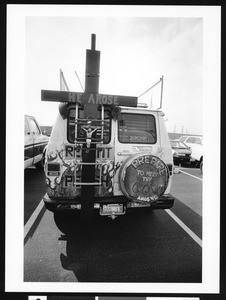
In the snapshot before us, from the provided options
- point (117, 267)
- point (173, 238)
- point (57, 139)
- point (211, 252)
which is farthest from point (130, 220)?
point (57, 139)

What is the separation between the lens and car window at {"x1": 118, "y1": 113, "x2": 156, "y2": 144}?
2.54 m

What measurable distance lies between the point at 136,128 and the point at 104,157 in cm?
60

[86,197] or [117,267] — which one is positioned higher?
[86,197]

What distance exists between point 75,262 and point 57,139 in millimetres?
1397

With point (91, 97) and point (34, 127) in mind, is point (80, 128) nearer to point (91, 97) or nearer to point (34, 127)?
A: point (91, 97)

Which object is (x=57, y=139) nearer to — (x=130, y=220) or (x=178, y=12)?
(x=130, y=220)

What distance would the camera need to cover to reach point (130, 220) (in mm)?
2977

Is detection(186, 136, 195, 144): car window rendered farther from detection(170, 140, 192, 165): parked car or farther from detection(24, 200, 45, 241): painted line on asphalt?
detection(24, 200, 45, 241): painted line on asphalt

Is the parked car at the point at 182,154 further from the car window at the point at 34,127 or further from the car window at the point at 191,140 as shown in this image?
the car window at the point at 34,127

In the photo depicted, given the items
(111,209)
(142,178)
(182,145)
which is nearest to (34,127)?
(111,209)

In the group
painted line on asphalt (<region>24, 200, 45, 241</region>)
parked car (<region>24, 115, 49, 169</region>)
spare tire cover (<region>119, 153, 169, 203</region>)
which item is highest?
parked car (<region>24, 115, 49, 169</region>)

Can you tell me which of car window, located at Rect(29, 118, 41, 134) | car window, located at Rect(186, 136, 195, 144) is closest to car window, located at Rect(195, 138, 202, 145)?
car window, located at Rect(186, 136, 195, 144)

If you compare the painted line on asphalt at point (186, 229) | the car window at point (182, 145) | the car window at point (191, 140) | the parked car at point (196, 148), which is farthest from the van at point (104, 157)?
the car window at point (191, 140)

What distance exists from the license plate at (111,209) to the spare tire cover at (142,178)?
0.24m
